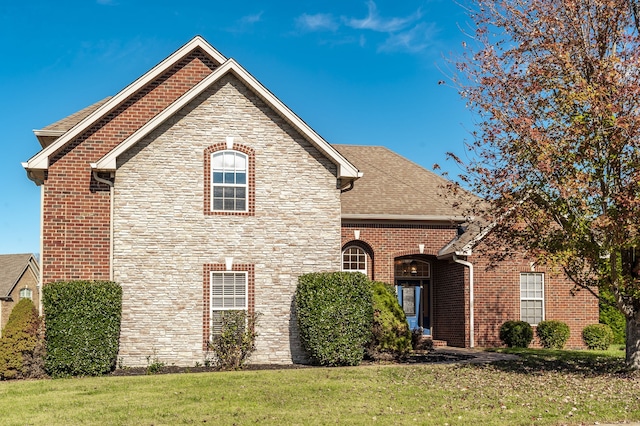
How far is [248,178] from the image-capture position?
1930 centimetres

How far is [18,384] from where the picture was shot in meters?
15.4

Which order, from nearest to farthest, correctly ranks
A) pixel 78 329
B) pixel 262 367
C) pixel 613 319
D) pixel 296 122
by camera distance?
pixel 78 329 < pixel 262 367 < pixel 296 122 < pixel 613 319

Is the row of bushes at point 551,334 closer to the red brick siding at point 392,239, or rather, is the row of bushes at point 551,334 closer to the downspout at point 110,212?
the red brick siding at point 392,239

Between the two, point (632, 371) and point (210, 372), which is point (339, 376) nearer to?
point (210, 372)

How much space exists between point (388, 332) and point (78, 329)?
8.26 meters

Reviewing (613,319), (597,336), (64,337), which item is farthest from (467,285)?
(64,337)

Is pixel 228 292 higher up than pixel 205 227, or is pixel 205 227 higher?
pixel 205 227

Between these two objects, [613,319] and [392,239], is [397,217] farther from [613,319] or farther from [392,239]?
[613,319]

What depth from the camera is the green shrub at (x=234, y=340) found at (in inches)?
708

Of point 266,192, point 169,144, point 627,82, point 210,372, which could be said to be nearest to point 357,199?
point 266,192

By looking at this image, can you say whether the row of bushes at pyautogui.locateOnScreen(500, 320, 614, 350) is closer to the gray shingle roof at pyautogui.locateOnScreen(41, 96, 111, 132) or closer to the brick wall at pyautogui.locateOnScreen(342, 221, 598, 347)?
the brick wall at pyautogui.locateOnScreen(342, 221, 598, 347)

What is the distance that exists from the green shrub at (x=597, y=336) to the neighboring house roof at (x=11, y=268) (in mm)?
35079

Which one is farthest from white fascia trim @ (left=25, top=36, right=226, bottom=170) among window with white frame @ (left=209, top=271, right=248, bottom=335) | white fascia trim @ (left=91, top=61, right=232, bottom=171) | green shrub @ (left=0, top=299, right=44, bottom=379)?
window with white frame @ (left=209, top=271, right=248, bottom=335)

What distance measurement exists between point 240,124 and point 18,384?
27.1 feet
